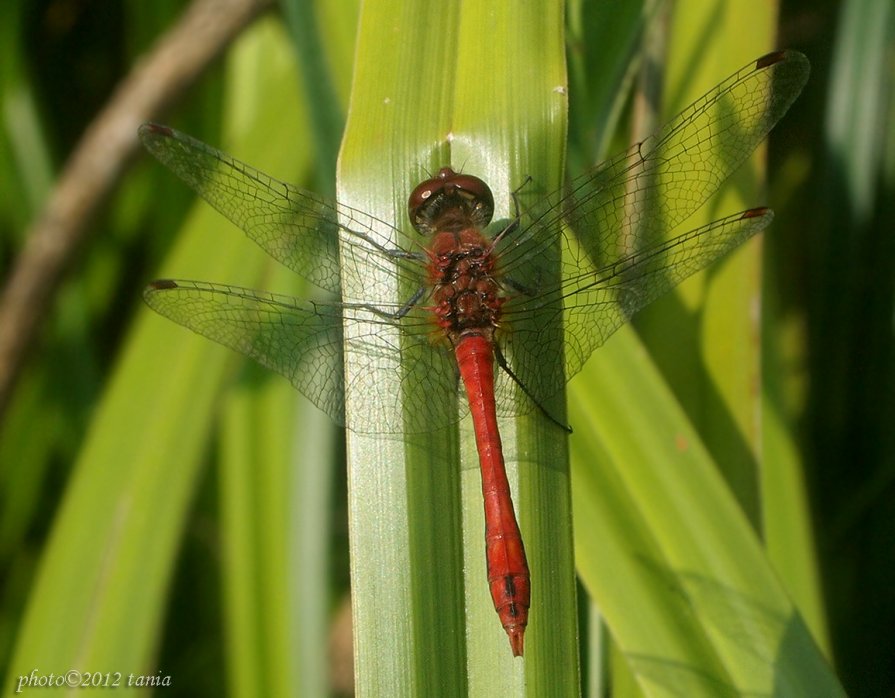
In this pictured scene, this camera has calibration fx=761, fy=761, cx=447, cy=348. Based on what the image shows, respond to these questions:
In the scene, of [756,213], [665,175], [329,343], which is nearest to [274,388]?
[329,343]

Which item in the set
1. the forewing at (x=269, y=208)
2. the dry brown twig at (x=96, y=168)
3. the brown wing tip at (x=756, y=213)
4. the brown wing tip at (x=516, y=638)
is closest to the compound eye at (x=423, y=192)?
the forewing at (x=269, y=208)

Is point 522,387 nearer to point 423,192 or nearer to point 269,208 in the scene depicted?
point 423,192

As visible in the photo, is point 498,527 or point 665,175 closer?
point 498,527

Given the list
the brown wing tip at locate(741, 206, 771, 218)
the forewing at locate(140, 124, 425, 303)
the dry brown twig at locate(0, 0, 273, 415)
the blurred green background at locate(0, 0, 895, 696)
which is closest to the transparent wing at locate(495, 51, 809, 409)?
the brown wing tip at locate(741, 206, 771, 218)

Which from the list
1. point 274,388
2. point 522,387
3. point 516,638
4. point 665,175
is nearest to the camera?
point 516,638

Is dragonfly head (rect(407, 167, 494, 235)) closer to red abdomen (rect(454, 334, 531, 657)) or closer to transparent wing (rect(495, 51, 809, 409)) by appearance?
transparent wing (rect(495, 51, 809, 409))

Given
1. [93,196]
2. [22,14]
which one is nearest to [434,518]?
[93,196]

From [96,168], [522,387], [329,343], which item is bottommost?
[522,387]

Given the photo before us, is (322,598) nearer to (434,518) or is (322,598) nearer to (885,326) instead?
(434,518)
